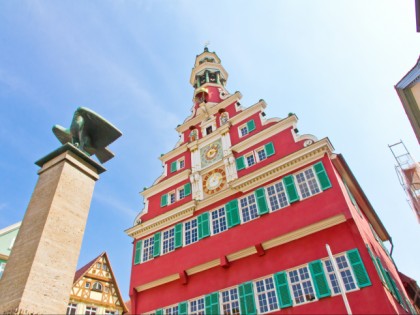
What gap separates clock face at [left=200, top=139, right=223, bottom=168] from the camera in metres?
18.7

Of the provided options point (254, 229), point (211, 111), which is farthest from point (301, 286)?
point (211, 111)

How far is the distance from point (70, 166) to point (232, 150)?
34.7ft

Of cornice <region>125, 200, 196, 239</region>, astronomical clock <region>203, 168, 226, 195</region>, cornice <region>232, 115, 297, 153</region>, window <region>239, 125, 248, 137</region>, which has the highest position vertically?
window <region>239, 125, 248, 137</region>

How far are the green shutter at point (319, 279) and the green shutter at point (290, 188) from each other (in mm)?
2861

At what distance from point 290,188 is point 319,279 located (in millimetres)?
4084

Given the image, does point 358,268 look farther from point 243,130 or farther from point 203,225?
point 243,130

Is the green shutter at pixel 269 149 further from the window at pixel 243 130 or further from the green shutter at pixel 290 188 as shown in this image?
the window at pixel 243 130

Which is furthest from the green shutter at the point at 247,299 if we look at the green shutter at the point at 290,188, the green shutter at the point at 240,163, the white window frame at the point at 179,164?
the white window frame at the point at 179,164

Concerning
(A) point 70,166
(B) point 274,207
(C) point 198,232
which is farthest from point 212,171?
(A) point 70,166

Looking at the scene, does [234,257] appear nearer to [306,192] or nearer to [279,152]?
[306,192]

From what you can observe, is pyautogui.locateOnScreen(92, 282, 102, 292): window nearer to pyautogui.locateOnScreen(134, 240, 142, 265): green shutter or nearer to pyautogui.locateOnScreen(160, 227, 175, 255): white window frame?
pyautogui.locateOnScreen(134, 240, 142, 265): green shutter

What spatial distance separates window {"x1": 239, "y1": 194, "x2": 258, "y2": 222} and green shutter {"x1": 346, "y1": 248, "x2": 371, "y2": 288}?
14.5 feet

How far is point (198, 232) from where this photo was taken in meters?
16.3

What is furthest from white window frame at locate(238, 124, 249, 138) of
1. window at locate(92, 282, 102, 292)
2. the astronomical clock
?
window at locate(92, 282, 102, 292)
